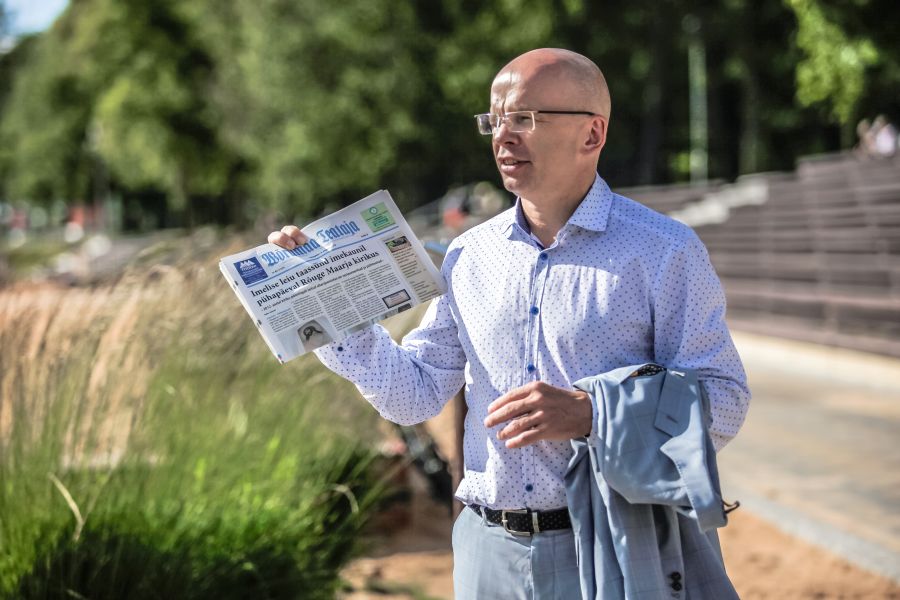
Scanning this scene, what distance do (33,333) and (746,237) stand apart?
15.4 m

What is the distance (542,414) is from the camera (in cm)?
212

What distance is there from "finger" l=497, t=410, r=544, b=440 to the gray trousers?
0.28m

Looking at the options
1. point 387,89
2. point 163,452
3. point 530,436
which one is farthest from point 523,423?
point 387,89

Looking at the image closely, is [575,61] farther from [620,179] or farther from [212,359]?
[620,179]

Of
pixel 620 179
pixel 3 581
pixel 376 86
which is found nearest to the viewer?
pixel 3 581

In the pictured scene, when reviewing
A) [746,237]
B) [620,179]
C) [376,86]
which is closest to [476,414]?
[746,237]

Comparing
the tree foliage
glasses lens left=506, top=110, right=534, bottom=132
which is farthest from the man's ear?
the tree foliage

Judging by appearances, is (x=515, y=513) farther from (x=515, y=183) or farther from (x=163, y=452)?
(x=163, y=452)

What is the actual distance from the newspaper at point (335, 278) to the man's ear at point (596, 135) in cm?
41

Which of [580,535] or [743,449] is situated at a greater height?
[580,535]

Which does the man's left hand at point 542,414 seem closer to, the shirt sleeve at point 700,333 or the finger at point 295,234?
the shirt sleeve at point 700,333

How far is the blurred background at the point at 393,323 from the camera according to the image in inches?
146

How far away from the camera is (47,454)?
140 inches

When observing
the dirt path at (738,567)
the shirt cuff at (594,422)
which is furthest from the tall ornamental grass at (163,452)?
the shirt cuff at (594,422)
